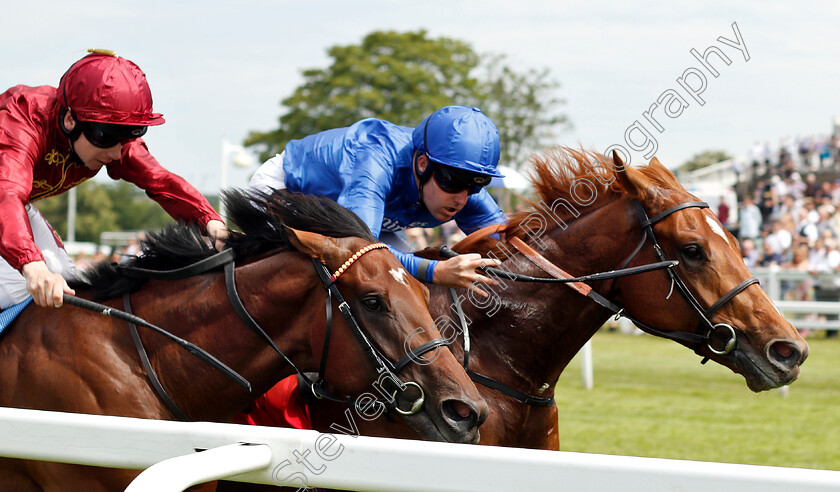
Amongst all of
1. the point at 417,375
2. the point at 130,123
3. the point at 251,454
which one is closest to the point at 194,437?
the point at 251,454

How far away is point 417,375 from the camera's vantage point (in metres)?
2.31

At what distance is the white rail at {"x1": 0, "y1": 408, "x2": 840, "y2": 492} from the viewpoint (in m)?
1.23

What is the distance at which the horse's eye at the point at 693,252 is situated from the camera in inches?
112

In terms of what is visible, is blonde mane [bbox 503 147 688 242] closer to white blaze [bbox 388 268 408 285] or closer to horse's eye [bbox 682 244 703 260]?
horse's eye [bbox 682 244 703 260]

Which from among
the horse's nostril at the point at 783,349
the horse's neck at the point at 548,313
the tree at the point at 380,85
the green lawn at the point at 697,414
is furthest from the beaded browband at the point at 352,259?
the tree at the point at 380,85

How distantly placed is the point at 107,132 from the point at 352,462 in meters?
1.55

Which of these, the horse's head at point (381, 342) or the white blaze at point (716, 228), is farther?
the white blaze at point (716, 228)

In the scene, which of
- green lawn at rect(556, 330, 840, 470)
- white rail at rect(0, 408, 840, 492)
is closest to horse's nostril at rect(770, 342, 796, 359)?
white rail at rect(0, 408, 840, 492)

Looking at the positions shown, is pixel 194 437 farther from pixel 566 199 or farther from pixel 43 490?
pixel 566 199

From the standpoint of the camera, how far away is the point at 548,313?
9.75 ft

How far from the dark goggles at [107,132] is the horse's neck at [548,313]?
4.08 ft

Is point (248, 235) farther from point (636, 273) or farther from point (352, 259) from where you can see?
point (636, 273)

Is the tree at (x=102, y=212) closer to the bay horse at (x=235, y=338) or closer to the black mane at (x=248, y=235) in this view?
the black mane at (x=248, y=235)

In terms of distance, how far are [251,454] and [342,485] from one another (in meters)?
0.17
